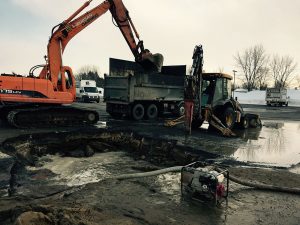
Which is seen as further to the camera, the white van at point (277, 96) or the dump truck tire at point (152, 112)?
the white van at point (277, 96)

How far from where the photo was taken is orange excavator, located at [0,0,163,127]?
1309cm

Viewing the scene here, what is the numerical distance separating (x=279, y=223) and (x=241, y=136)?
29.2 ft

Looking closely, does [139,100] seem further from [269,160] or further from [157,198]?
[157,198]

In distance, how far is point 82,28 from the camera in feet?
50.6

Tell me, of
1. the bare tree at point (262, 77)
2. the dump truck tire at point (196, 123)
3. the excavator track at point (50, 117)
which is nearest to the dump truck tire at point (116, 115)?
the excavator track at point (50, 117)

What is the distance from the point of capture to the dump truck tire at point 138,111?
17509 mm

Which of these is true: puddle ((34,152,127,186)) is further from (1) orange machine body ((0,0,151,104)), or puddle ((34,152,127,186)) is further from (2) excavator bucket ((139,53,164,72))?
(2) excavator bucket ((139,53,164,72))

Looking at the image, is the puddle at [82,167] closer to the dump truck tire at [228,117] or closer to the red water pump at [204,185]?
the red water pump at [204,185]

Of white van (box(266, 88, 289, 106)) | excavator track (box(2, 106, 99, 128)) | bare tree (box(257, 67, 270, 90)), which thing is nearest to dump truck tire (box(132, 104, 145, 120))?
excavator track (box(2, 106, 99, 128))

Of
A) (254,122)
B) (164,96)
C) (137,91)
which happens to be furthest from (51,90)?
(254,122)

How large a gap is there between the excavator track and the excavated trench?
8.91 ft

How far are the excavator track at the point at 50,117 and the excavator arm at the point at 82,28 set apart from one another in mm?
1265

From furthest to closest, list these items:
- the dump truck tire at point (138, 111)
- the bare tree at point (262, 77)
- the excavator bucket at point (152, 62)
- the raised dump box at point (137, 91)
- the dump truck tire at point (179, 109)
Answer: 1. the bare tree at point (262, 77)
2. the dump truck tire at point (179, 109)
3. the excavator bucket at point (152, 62)
4. the dump truck tire at point (138, 111)
5. the raised dump box at point (137, 91)

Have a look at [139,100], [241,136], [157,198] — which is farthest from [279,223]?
[139,100]
